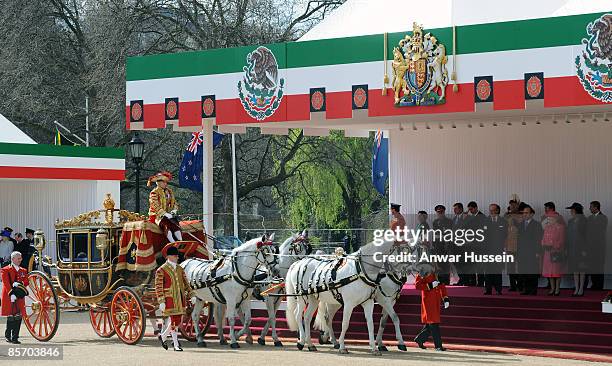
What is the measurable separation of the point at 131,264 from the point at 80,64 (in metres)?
22.4

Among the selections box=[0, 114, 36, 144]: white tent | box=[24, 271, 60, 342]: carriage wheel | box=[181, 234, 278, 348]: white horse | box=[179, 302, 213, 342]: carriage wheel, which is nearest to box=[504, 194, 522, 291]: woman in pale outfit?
box=[181, 234, 278, 348]: white horse

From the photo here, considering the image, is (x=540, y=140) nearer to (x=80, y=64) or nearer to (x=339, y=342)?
(x=339, y=342)

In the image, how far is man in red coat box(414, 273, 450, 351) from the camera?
60.4ft

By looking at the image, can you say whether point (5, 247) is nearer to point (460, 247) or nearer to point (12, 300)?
point (12, 300)

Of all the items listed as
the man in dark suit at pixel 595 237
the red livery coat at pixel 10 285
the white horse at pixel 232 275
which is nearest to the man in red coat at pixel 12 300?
the red livery coat at pixel 10 285

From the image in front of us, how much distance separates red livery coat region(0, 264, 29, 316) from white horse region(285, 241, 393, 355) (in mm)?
4367

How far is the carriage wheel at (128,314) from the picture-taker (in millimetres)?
19266

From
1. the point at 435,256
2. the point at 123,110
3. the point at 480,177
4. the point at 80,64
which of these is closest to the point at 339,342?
the point at 435,256

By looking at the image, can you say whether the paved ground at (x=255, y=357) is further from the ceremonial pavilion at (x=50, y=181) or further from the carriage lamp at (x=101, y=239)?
the ceremonial pavilion at (x=50, y=181)

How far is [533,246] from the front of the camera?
2036 centimetres

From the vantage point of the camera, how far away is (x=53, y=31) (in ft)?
137

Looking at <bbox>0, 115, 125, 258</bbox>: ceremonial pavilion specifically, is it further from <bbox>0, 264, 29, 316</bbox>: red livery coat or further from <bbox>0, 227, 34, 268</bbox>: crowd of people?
<bbox>0, 264, 29, 316</bbox>: red livery coat

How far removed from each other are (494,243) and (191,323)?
17.1 ft

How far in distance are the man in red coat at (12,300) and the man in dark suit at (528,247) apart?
8.07 metres
